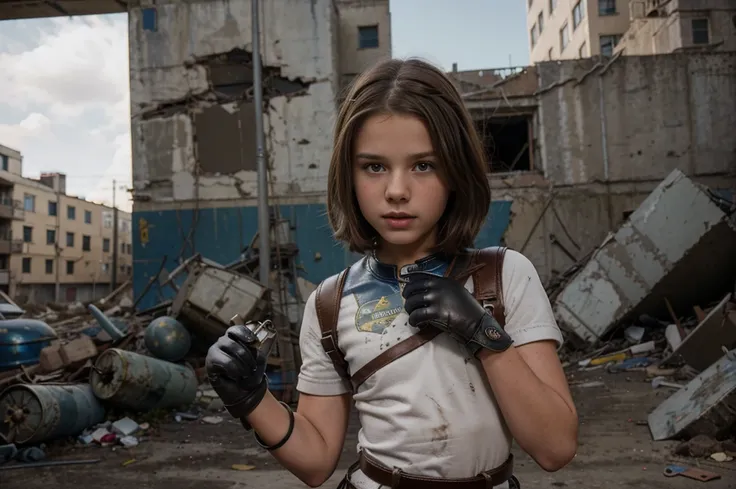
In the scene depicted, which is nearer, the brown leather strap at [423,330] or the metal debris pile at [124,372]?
the brown leather strap at [423,330]

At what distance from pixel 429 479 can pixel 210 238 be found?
43.3 feet

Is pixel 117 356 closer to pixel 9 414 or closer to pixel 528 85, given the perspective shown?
pixel 9 414

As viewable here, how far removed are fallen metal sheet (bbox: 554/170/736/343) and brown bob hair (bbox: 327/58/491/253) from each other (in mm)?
8681

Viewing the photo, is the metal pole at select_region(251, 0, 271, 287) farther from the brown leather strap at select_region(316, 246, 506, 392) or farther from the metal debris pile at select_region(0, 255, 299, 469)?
the brown leather strap at select_region(316, 246, 506, 392)

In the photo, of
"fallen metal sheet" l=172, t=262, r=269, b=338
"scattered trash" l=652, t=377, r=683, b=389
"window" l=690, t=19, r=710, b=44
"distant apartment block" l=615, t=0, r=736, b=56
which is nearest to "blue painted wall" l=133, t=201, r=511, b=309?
"fallen metal sheet" l=172, t=262, r=269, b=338

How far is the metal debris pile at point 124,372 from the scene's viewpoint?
5.62 meters

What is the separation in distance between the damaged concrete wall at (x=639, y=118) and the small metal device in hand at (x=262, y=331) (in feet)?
43.5

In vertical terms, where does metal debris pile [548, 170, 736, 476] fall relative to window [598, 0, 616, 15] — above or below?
below

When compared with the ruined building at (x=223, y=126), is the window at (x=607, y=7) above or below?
above

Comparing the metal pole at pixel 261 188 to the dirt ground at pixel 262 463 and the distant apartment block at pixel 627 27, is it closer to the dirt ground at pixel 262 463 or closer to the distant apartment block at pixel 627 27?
the dirt ground at pixel 262 463

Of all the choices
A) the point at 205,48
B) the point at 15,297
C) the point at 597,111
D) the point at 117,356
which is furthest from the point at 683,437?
the point at 15,297

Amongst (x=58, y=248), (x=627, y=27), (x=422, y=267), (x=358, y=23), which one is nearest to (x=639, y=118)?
(x=358, y=23)

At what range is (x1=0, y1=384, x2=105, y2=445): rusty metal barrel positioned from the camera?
217 inches

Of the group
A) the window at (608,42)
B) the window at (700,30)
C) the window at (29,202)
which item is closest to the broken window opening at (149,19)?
the window at (700,30)
